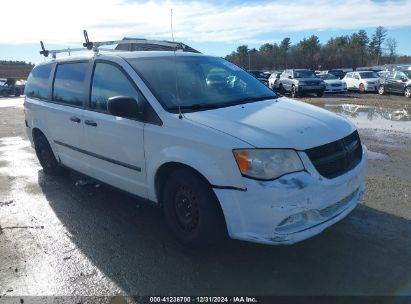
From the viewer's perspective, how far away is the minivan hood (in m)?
3.34

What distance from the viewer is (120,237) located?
4312mm

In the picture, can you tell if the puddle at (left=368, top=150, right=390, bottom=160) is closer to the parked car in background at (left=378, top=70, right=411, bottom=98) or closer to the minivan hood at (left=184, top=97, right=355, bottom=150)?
the minivan hood at (left=184, top=97, right=355, bottom=150)

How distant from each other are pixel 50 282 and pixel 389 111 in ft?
46.8

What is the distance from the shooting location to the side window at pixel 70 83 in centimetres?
504

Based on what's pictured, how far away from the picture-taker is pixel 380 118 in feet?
42.2

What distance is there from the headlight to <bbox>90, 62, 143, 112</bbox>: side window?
1.37m

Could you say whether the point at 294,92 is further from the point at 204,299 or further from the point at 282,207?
the point at 204,299

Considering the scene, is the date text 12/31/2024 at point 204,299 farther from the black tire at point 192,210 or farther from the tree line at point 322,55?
the tree line at point 322,55

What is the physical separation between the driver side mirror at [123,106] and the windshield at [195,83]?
241 millimetres

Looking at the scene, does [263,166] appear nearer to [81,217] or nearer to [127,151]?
[127,151]

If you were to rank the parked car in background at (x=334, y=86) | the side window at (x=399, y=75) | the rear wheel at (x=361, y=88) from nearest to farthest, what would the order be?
the side window at (x=399, y=75), the parked car in background at (x=334, y=86), the rear wheel at (x=361, y=88)

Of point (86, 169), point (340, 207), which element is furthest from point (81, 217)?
point (340, 207)

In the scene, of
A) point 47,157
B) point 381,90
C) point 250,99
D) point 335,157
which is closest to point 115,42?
point 250,99

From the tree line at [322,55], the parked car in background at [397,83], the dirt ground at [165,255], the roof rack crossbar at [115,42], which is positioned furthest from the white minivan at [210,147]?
the tree line at [322,55]
